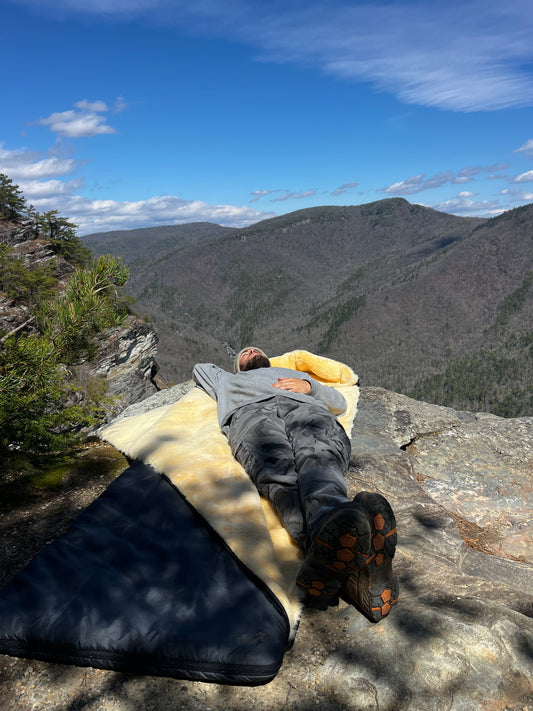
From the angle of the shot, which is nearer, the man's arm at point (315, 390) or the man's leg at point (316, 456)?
the man's leg at point (316, 456)

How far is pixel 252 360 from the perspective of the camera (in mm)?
5445

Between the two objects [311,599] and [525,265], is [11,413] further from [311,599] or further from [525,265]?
[525,265]

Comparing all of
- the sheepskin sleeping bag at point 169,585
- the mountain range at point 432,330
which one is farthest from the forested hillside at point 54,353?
the mountain range at point 432,330

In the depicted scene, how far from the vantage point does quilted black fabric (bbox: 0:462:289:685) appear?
6.77 ft

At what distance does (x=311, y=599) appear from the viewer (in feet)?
7.93

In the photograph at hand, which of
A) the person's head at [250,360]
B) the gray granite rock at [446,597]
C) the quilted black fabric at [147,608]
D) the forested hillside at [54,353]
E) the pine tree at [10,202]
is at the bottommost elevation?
the gray granite rock at [446,597]

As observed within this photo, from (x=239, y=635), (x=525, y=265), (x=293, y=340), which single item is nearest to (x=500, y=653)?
(x=239, y=635)

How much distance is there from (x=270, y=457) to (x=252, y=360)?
2184 mm

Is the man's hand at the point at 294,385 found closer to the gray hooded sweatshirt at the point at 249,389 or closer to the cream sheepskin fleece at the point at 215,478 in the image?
the gray hooded sweatshirt at the point at 249,389

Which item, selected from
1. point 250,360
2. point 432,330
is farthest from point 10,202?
point 432,330

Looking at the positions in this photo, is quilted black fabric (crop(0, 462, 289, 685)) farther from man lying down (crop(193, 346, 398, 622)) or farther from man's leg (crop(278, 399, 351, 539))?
man's leg (crop(278, 399, 351, 539))

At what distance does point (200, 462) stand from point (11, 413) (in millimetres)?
1575

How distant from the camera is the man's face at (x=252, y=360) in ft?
17.9

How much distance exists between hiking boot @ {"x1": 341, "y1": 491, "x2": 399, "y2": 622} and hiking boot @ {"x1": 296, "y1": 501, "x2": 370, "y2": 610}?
0.16ft
